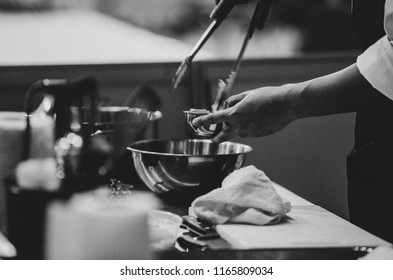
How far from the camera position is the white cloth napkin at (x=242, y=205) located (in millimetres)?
827

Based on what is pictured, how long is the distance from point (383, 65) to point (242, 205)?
1.28ft

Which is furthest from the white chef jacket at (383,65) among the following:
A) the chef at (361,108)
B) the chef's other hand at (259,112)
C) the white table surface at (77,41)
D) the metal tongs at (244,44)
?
the white table surface at (77,41)

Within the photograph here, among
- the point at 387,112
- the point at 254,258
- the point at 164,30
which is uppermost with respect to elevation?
the point at 164,30

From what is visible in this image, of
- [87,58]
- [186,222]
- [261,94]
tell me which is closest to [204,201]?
[186,222]

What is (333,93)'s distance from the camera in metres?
1.01

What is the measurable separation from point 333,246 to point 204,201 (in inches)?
8.5

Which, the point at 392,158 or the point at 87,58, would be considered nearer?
the point at 392,158

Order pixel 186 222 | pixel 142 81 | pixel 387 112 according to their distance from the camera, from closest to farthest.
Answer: pixel 186 222 < pixel 387 112 < pixel 142 81

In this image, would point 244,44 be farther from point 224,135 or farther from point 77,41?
point 77,41

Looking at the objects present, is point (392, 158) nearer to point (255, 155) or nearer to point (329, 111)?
A: point (329, 111)

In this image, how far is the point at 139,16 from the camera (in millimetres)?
2361

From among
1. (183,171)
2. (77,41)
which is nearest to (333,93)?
(183,171)

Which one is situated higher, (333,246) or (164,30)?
(164,30)

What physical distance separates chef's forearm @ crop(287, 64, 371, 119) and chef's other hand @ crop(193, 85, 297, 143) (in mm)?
16
